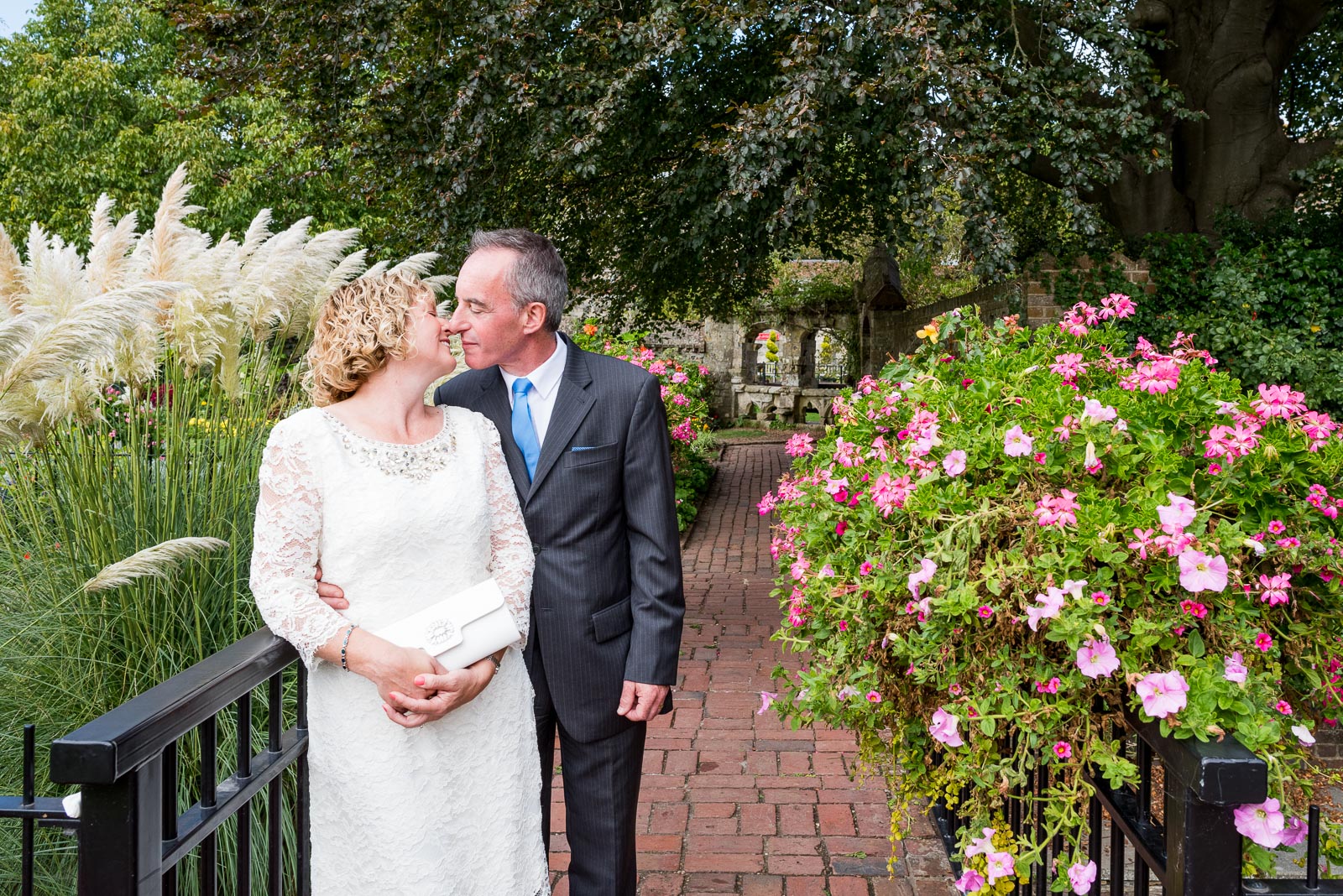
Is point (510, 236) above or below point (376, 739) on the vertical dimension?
above

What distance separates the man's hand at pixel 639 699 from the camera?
8.36 ft

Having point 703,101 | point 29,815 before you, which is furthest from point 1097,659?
point 703,101

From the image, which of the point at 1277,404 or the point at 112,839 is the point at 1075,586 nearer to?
the point at 1277,404

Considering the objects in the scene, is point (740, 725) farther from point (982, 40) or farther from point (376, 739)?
point (982, 40)

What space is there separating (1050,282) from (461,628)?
24.4 ft

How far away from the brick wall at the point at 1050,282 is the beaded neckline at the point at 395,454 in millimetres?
7140

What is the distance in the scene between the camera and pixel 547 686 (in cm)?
263

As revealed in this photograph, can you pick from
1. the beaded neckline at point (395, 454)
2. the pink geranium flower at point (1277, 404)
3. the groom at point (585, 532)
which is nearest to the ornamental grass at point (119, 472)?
the beaded neckline at point (395, 454)

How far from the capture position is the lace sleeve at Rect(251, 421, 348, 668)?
1.97 metres

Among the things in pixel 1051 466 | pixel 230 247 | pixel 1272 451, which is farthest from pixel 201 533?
pixel 1272 451

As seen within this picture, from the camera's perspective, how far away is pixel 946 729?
228 cm

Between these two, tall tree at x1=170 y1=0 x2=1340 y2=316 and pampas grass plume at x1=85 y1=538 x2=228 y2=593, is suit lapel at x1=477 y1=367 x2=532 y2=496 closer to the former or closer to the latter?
pampas grass plume at x1=85 y1=538 x2=228 y2=593

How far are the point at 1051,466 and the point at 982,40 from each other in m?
6.37

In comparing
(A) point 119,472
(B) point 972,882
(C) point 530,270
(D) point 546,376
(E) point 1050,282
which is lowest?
(B) point 972,882
